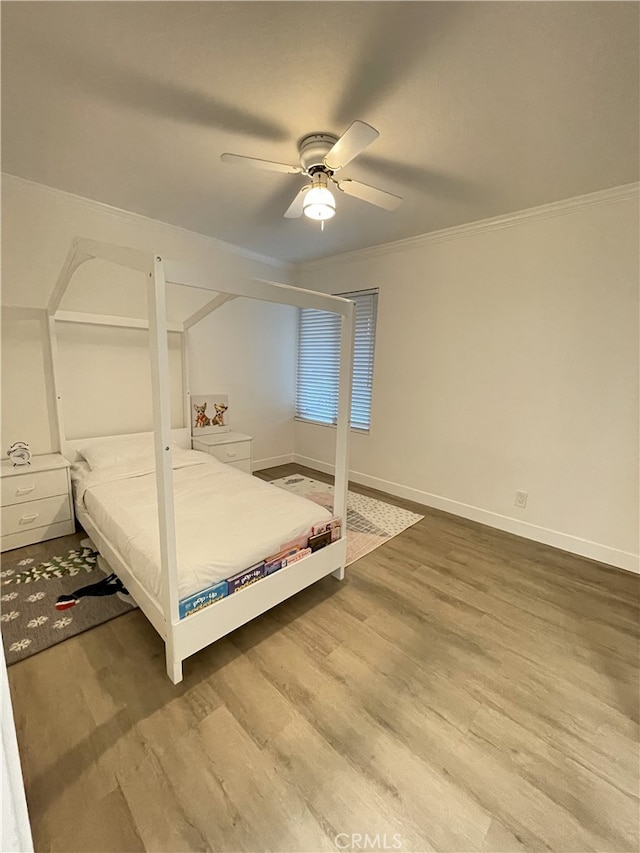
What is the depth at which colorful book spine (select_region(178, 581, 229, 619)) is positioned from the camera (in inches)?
56.1

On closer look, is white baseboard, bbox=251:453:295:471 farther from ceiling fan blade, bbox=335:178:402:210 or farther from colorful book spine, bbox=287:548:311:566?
ceiling fan blade, bbox=335:178:402:210

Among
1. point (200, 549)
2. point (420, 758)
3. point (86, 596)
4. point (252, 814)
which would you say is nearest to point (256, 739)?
point (252, 814)

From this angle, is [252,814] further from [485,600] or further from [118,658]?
[485,600]

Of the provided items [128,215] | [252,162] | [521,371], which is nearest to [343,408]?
[252,162]

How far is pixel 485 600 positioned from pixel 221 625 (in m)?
1.54

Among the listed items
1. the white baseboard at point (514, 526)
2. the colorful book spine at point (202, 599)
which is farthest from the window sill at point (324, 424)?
the colorful book spine at point (202, 599)

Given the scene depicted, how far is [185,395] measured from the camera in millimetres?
3432

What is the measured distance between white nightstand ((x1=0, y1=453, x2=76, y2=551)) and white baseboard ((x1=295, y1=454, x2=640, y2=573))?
270 centimetres

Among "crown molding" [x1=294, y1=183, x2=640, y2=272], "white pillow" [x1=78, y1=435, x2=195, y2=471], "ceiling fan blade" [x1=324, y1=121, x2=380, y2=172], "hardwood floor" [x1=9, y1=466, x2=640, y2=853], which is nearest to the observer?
"hardwood floor" [x1=9, y1=466, x2=640, y2=853]

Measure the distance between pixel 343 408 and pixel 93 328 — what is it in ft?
7.38

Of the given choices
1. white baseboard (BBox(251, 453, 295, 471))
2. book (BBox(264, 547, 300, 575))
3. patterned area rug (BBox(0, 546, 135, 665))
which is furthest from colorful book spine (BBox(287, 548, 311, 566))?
white baseboard (BBox(251, 453, 295, 471))

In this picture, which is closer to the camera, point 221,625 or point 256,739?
point 256,739

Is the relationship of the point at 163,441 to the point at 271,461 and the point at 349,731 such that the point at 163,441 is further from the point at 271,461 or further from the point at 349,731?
the point at 271,461

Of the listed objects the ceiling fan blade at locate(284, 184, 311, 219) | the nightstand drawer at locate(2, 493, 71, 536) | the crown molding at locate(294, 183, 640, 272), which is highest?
the crown molding at locate(294, 183, 640, 272)
